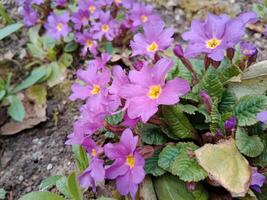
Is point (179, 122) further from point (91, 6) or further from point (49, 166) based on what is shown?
point (91, 6)

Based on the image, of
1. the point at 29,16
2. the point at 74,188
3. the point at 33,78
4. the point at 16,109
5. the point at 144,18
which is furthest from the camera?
the point at 29,16

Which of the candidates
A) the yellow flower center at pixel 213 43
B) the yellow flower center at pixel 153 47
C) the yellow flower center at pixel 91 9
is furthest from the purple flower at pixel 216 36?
the yellow flower center at pixel 91 9

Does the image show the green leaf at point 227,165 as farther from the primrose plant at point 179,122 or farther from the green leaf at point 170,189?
the green leaf at point 170,189

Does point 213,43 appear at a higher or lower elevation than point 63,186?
higher

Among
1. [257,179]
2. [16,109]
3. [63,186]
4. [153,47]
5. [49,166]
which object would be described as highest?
[153,47]

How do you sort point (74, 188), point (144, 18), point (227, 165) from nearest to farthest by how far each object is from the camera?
1. point (227, 165)
2. point (74, 188)
3. point (144, 18)

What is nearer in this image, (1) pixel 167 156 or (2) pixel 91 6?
(1) pixel 167 156

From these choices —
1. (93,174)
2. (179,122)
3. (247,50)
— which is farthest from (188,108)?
(247,50)
